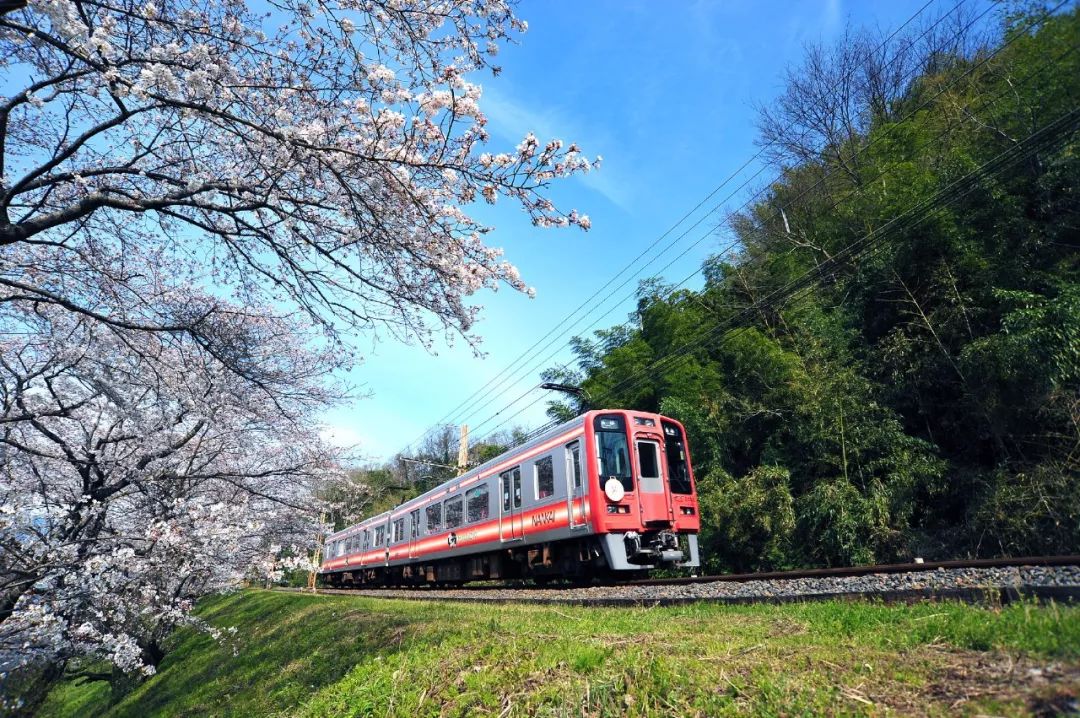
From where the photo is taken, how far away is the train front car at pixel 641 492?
28.6 feet

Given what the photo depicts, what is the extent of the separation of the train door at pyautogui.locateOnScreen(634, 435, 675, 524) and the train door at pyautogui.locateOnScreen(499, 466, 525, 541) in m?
2.38

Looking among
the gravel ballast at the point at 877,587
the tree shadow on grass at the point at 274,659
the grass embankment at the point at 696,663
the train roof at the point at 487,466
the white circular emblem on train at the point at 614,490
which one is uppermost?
the train roof at the point at 487,466

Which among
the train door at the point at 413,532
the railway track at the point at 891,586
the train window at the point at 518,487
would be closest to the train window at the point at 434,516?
the train door at the point at 413,532

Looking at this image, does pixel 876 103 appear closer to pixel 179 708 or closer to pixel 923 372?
pixel 923 372

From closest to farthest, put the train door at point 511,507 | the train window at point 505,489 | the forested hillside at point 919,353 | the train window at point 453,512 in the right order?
the forested hillside at point 919,353 → the train door at point 511,507 → the train window at point 505,489 → the train window at point 453,512

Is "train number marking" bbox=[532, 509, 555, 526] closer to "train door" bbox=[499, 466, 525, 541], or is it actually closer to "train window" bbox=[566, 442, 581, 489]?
"train door" bbox=[499, 466, 525, 541]

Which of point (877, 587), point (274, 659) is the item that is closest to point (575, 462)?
point (877, 587)

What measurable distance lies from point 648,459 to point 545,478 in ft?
5.98

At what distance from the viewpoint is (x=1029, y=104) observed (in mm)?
8234

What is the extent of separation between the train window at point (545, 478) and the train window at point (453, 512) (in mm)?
3442

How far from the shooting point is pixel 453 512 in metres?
13.0

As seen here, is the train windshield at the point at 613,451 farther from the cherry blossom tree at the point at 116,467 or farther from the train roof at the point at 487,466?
the cherry blossom tree at the point at 116,467

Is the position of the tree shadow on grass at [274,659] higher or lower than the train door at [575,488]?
lower

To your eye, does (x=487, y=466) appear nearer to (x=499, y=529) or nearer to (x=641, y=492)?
(x=499, y=529)
